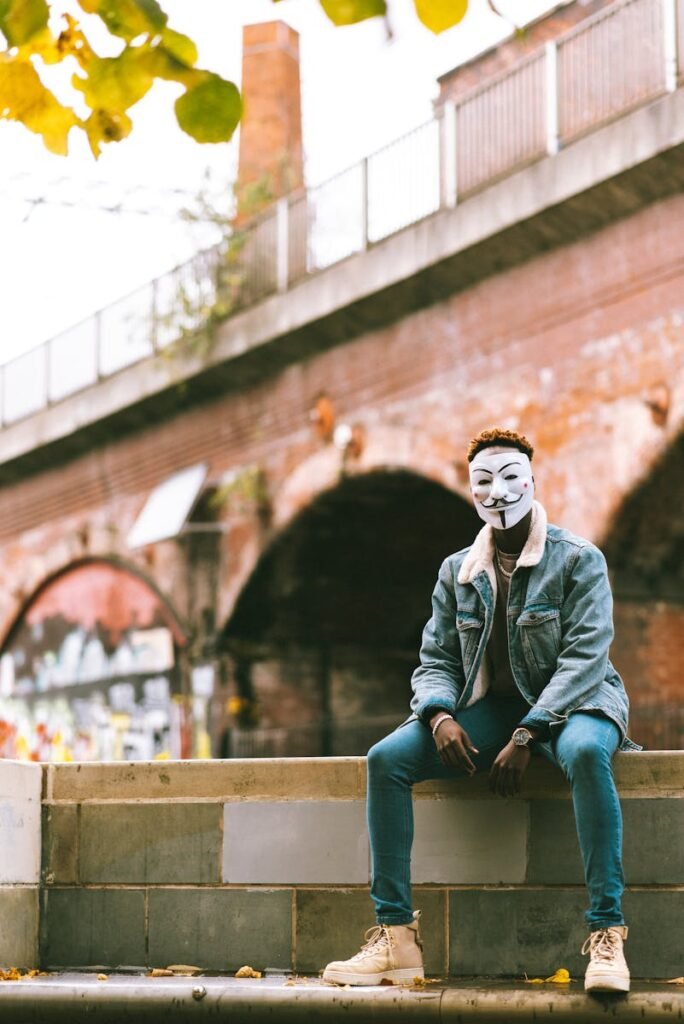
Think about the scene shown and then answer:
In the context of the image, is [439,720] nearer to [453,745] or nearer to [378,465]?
[453,745]

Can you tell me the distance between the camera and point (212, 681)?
17.8 meters

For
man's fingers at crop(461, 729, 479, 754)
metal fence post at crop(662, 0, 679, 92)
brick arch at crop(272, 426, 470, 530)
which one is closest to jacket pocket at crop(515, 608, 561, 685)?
man's fingers at crop(461, 729, 479, 754)

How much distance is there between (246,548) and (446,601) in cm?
1188

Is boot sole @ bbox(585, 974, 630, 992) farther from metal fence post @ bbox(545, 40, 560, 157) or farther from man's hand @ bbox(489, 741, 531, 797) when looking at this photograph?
metal fence post @ bbox(545, 40, 560, 157)

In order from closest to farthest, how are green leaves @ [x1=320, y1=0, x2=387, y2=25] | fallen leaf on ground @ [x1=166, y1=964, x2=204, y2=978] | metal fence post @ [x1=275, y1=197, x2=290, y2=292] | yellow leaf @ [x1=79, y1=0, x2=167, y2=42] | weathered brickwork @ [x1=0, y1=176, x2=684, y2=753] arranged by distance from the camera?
1. green leaves @ [x1=320, y1=0, x2=387, y2=25]
2. yellow leaf @ [x1=79, y1=0, x2=167, y2=42]
3. fallen leaf on ground @ [x1=166, y1=964, x2=204, y2=978]
4. weathered brickwork @ [x1=0, y1=176, x2=684, y2=753]
5. metal fence post @ [x1=275, y1=197, x2=290, y2=292]

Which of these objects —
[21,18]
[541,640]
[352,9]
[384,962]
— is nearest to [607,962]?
[384,962]

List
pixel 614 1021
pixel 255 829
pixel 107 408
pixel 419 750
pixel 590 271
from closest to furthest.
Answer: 1. pixel 614 1021
2. pixel 419 750
3. pixel 255 829
4. pixel 590 271
5. pixel 107 408

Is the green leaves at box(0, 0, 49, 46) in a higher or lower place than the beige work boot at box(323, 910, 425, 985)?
higher

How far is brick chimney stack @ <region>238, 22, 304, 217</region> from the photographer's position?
18891 millimetres

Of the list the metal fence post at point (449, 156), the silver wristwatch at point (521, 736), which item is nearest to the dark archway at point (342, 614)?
the metal fence post at point (449, 156)

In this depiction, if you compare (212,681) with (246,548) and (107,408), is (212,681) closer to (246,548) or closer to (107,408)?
(246,548)

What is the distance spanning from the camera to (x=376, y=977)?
5105 millimetres

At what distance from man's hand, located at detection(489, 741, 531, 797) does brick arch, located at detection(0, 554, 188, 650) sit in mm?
13202

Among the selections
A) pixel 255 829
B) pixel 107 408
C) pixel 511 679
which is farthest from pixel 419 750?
pixel 107 408
